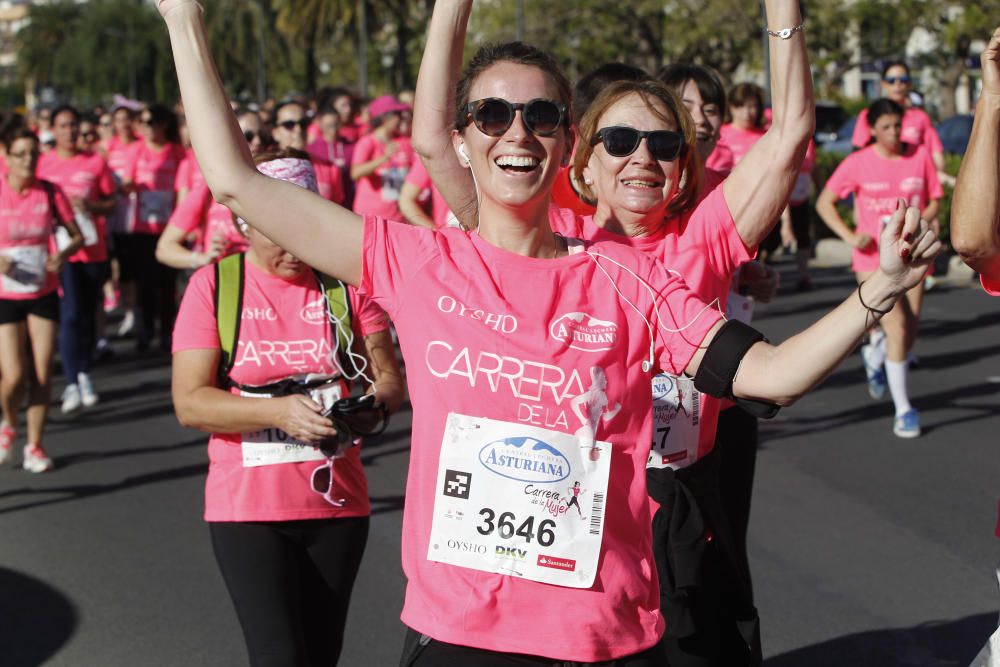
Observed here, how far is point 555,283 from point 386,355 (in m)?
1.51

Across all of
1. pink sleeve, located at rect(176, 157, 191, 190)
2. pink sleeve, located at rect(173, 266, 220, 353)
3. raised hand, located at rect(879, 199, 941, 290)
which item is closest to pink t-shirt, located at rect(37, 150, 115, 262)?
pink sleeve, located at rect(176, 157, 191, 190)

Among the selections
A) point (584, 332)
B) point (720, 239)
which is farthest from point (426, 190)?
point (584, 332)

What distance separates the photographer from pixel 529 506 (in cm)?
258

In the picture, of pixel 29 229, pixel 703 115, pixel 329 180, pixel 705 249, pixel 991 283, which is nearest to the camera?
pixel 991 283

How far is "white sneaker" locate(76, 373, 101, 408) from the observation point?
35.1 ft

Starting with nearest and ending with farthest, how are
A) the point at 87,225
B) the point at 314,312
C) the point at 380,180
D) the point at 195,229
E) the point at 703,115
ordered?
the point at 314,312
the point at 703,115
the point at 195,229
the point at 87,225
the point at 380,180

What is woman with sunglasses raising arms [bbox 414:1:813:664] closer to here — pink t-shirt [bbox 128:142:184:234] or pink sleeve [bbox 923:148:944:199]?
pink sleeve [bbox 923:148:944:199]

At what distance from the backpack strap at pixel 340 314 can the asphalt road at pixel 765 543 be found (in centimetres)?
163

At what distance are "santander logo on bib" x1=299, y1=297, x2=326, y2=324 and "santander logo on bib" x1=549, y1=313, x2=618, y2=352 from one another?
1.54 metres

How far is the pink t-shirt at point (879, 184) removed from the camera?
974cm

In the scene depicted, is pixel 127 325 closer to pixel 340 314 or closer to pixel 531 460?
pixel 340 314

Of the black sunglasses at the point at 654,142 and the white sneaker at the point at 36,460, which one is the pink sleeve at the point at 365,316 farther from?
the white sneaker at the point at 36,460

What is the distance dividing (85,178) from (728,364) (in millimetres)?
9763

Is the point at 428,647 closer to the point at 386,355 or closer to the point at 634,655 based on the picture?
the point at 634,655
